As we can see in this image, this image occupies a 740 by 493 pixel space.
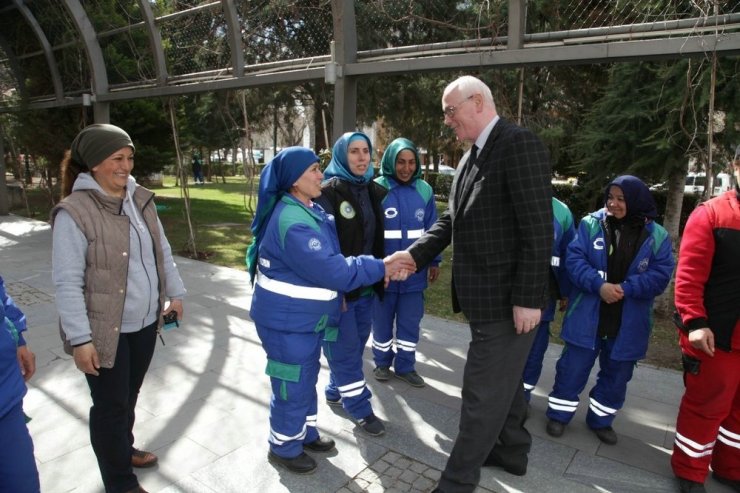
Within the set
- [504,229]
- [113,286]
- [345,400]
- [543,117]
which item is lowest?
[345,400]

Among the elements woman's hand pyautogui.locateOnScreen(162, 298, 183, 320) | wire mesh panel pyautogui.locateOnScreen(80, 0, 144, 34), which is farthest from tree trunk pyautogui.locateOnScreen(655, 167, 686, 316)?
wire mesh panel pyautogui.locateOnScreen(80, 0, 144, 34)

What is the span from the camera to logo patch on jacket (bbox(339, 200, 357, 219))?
324cm

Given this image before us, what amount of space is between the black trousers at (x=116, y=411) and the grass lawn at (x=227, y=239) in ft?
12.9

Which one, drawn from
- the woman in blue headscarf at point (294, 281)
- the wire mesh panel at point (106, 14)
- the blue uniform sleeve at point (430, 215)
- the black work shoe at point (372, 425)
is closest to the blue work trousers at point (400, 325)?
the blue uniform sleeve at point (430, 215)

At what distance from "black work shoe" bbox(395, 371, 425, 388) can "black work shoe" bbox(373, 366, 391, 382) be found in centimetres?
8

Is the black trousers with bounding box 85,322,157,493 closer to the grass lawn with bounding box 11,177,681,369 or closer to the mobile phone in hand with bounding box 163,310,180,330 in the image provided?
the mobile phone in hand with bounding box 163,310,180,330

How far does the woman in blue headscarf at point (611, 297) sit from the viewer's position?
2.97m

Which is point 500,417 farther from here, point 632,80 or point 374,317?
point 632,80

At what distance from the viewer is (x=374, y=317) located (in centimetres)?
393

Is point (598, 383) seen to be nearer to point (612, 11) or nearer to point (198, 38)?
point (612, 11)

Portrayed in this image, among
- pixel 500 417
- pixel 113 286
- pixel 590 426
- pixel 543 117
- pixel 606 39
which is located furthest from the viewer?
pixel 543 117

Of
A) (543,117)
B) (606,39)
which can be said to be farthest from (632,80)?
(543,117)

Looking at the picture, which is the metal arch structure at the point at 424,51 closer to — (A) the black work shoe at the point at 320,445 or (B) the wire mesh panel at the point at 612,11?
(B) the wire mesh panel at the point at 612,11

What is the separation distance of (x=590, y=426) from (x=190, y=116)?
1943 cm
